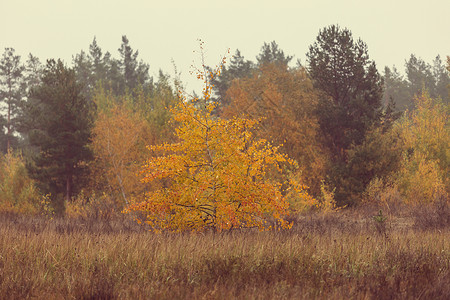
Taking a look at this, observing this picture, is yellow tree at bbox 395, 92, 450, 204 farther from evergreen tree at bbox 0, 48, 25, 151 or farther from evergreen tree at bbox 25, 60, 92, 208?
evergreen tree at bbox 0, 48, 25, 151

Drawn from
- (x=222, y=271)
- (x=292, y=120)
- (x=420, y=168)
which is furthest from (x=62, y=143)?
(x=222, y=271)

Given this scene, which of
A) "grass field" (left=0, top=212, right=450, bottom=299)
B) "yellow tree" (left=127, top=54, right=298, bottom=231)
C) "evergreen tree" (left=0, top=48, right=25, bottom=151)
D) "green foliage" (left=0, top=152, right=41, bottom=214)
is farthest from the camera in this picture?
"evergreen tree" (left=0, top=48, right=25, bottom=151)

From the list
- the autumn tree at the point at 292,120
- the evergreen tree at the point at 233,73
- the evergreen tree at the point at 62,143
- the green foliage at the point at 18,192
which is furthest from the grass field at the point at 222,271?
the evergreen tree at the point at 233,73

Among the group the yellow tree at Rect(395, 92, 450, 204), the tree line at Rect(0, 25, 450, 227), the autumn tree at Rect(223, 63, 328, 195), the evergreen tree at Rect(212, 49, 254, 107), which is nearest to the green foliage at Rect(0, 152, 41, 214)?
the tree line at Rect(0, 25, 450, 227)

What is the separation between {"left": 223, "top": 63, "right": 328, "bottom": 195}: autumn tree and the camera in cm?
2472

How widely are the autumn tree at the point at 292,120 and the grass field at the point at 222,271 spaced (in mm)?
17299

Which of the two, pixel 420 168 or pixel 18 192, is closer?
pixel 420 168

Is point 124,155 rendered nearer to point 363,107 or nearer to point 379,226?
point 363,107

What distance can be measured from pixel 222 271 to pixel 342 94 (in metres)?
20.9

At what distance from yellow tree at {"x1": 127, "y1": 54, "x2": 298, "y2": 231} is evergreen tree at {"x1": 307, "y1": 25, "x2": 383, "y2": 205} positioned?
45.7 feet

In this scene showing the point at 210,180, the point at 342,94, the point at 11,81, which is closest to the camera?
the point at 210,180

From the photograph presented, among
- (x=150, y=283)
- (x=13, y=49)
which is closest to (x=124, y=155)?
(x=150, y=283)

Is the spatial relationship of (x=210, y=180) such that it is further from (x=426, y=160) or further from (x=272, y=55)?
(x=272, y=55)

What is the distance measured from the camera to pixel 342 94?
24.9 meters
